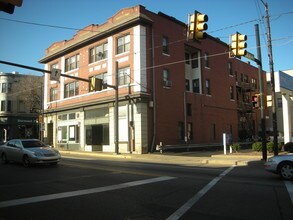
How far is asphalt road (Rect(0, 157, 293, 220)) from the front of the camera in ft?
24.3

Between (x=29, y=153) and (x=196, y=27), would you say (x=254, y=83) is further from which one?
(x=196, y=27)

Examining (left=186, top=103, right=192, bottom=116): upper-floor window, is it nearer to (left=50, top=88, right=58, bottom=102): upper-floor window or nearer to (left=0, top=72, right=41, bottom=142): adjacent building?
(left=50, top=88, right=58, bottom=102): upper-floor window

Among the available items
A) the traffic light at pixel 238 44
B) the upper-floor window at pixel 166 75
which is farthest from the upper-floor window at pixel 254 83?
the traffic light at pixel 238 44

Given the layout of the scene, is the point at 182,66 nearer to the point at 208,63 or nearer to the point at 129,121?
the point at 208,63

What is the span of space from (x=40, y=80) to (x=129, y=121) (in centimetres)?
3112

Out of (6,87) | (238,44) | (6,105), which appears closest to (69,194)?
(238,44)

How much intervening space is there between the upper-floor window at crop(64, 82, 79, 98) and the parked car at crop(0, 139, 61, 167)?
19361 millimetres

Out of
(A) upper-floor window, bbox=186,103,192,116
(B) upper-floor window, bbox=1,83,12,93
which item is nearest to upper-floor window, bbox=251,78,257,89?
(A) upper-floor window, bbox=186,103,192,116

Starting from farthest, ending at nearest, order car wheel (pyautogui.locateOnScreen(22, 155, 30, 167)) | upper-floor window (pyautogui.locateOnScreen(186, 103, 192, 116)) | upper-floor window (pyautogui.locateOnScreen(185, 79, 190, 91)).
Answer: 1. upper-floor window (pyautogui.locateOnScreen(185, 79, 190, 91))
2. upper-floor window (pyautogui.locateOnScreen(186, 103, 192, 116))
3. car wheel (pyautogui.locateOnScreen(22, 155, 30, 167))

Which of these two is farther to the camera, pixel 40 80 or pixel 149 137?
pixel 40 80

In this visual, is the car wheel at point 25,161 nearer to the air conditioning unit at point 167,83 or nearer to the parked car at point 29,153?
the parked car at point 29,153

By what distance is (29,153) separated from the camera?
16.9m

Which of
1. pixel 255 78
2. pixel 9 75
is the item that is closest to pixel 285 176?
pixel 255 78

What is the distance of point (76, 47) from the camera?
123 ft
